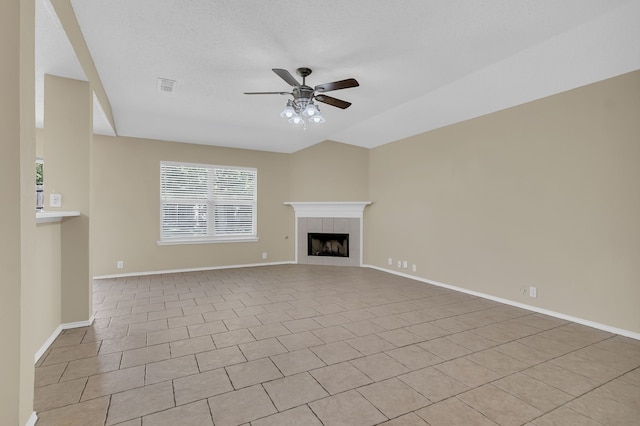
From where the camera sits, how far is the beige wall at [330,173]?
6711 mm

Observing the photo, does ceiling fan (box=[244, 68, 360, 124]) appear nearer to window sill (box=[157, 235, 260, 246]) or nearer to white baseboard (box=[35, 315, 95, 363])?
white baseboard (box=[35, 315, 95, 363])

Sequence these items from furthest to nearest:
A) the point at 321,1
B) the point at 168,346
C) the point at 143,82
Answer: the point at 143,82 < the point at 168,346 < the point at 321,1

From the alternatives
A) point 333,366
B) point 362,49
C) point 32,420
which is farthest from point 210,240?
point 362,49

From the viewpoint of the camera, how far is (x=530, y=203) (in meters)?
3.86

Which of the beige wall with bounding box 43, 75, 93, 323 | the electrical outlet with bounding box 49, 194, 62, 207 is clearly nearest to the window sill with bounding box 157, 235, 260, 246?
the beige wall with bounding box 43, 75, 93, 323

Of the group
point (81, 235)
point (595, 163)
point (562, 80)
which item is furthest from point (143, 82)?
point (595, 163)

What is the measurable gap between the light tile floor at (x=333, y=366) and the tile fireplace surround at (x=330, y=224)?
99.8 inches

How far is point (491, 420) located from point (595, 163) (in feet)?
9.74

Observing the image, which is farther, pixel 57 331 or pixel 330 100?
pixel 330 100

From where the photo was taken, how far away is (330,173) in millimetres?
6836

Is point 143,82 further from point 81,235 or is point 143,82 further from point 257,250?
point 257,250

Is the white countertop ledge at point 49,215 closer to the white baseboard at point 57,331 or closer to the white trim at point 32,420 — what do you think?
the white baseboard at point 57,331

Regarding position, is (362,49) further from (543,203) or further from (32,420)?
(32,420)

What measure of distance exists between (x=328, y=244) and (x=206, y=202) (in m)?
2.74
